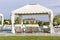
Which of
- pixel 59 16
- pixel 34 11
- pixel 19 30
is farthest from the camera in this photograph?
pixel 59 16

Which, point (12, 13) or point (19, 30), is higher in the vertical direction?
point (12, 13)

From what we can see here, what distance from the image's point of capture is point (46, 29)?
75.5ft

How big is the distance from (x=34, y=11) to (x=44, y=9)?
Answer: 3.52ft

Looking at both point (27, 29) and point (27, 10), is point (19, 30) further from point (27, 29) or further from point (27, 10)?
point (27, 10)

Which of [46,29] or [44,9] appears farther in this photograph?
[46,29]

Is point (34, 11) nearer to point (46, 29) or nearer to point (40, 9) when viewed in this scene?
point (40, 9)

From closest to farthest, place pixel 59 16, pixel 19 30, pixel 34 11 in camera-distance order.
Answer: pixel 34 11 → pixel 19 30 → pixel 59 16

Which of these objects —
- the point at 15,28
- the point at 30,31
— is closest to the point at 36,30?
the point at 30,31

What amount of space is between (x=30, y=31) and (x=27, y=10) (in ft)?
8.32

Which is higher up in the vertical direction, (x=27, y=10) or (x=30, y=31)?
(x=27, y=10)

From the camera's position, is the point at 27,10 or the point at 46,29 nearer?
the point at 27,10

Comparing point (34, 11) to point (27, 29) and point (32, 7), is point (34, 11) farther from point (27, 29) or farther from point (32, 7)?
point (27, 29)

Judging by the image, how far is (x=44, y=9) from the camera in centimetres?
2083

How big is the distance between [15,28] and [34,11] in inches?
124
